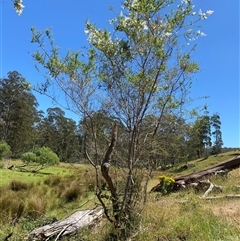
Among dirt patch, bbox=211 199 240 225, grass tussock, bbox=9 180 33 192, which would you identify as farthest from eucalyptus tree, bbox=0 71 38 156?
dirt patch, bbox=211 199 240 225

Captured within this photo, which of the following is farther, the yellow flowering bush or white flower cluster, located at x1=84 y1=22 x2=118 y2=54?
the yellow flowering bush

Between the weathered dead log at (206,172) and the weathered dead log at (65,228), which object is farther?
the weathered dead log at (206,172)

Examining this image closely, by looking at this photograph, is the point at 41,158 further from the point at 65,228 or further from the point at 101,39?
the point at 101,39

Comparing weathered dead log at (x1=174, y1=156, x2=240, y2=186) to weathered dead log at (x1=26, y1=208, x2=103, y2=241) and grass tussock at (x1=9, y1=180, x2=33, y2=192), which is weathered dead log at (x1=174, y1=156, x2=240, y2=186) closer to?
weathered dead log at (x1=26, y1=208, x2=103, y2=241)

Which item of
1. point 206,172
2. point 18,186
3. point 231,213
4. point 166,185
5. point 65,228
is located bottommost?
point 65,228

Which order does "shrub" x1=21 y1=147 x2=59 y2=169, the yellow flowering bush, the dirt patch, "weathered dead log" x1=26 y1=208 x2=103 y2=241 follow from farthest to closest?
"shrub" x1=21 y1=147 x2=59 y2=169, the yellow flowering bush, "weathered dead log" x1=26 y1=208 x2=103 y2=241, the dirt patch

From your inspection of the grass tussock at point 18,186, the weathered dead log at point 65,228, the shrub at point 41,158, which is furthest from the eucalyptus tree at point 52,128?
the weathered dead log at point 65,228

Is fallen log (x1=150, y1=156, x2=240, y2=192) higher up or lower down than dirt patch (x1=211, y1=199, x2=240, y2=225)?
higher up

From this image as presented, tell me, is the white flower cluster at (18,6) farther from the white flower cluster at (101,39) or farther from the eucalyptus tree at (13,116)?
the eucalyptus tree at (13,116)

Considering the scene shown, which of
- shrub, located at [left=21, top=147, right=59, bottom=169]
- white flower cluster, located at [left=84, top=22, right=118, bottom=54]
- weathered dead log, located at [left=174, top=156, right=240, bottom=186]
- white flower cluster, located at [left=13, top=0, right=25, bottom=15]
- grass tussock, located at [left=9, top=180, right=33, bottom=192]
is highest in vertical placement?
white flower cluster, located at [left=84, top=22, right=118, bottom=54]

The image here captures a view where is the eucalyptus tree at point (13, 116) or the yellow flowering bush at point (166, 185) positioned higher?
the eucalyptus tree at point (13, 116)

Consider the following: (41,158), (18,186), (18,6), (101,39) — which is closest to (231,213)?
(101,39)

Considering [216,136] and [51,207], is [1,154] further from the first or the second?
[216,136]

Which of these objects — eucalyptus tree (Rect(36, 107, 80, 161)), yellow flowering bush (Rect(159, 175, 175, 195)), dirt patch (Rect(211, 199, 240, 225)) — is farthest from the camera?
eucalyptus tree (Rect(36, 107, 80, 161))
